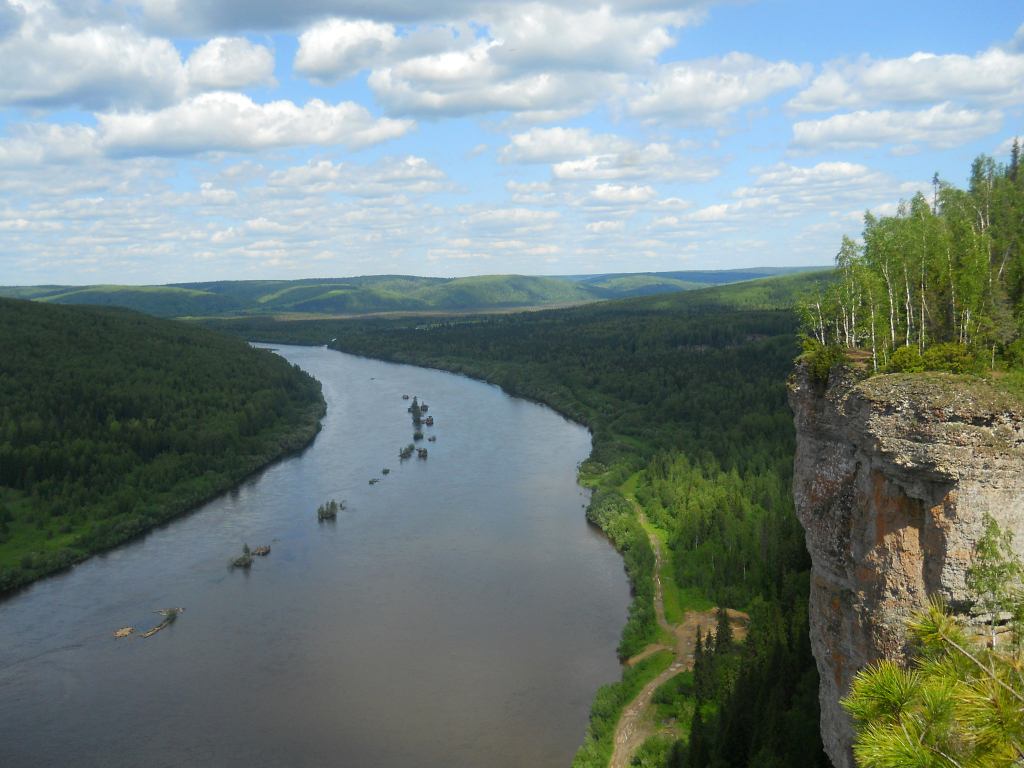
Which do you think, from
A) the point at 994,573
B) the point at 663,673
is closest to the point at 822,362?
the point at 994,573

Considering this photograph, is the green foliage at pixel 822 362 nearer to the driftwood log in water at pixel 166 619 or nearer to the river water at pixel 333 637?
the river water at pixel 333 637

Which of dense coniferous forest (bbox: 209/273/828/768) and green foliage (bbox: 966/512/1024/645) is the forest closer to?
green foliage (bbox: 966/512/1024/645)

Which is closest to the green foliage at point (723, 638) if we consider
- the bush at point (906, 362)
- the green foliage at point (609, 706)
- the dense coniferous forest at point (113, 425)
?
the green foliage at point (609, 706)

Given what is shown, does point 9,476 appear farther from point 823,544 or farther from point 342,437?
point 823,544

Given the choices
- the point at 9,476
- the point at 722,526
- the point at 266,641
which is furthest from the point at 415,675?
the point at 9,476

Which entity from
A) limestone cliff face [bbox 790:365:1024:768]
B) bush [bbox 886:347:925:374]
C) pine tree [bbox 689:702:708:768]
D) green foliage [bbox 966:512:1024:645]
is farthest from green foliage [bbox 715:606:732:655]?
green foliage [bbox 966:512:1024:645]
